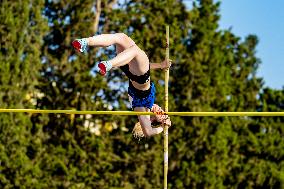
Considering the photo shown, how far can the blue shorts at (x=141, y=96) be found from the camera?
31.7 ft

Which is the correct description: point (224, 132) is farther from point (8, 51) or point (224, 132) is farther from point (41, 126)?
point (8, 51)

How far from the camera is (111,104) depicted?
94.0 feet

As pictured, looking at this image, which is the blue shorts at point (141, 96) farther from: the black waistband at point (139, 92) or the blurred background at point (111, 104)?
the blurred background at point (111, 104)

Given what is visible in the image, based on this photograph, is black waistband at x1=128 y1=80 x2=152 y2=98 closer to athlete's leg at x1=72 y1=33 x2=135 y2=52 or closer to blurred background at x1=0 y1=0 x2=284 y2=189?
athlete's leg at x1=72 y1=33 x2=135 y2=52

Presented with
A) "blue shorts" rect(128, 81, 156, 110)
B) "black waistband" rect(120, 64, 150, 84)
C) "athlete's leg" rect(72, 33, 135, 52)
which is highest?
"athlete's leg" rect(72, 33, 135, 52)

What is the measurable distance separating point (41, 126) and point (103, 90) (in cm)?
312

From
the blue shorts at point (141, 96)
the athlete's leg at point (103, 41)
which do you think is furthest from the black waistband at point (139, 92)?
the athlete's leg at point (103, 41)

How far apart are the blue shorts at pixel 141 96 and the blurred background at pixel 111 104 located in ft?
51.2

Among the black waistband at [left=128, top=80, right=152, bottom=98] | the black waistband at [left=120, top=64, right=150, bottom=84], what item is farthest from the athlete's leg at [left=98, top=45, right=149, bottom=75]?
the black waistband at [left=128, top=80, right=152, bottom=98]

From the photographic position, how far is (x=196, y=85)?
29516mm

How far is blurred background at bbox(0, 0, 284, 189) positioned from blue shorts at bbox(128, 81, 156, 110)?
15606 mm

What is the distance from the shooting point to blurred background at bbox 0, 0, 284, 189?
2558 centimetres

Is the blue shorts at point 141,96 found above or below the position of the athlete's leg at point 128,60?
below

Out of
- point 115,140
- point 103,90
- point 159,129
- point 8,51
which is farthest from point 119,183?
point 159,129
